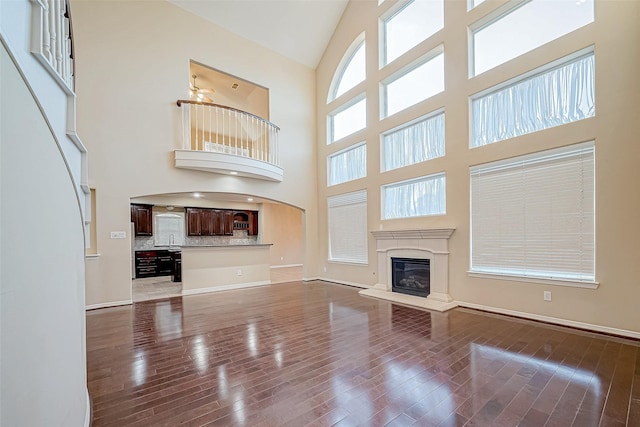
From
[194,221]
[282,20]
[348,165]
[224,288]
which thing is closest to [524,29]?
[348,165]

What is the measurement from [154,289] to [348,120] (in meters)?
6.46

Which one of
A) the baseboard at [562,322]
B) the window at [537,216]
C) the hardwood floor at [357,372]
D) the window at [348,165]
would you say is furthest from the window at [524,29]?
the hardwood floor at [357,372]

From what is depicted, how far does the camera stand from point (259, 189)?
273 inches

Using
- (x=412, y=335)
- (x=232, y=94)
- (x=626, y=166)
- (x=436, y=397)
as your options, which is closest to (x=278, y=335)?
(x=412, y=335)

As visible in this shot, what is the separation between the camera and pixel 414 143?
562 cm

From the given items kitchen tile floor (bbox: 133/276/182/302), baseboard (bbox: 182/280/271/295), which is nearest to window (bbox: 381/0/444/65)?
baseboard (bbox: 182/280/271/295)

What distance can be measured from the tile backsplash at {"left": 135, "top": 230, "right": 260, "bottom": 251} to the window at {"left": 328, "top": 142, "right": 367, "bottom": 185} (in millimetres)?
4002

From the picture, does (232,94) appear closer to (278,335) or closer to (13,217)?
(278,335)

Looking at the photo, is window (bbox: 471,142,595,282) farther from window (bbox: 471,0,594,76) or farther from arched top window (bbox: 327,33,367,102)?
arched top window (bbox: 327,33,367,102)

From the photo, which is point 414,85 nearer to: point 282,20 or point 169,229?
point 282,20

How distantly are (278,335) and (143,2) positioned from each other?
22.1 ft

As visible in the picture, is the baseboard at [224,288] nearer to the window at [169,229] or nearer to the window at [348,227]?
the window at [348,227]

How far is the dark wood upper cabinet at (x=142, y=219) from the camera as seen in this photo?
8.58 m

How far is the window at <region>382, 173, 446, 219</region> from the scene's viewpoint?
5.18 metres
